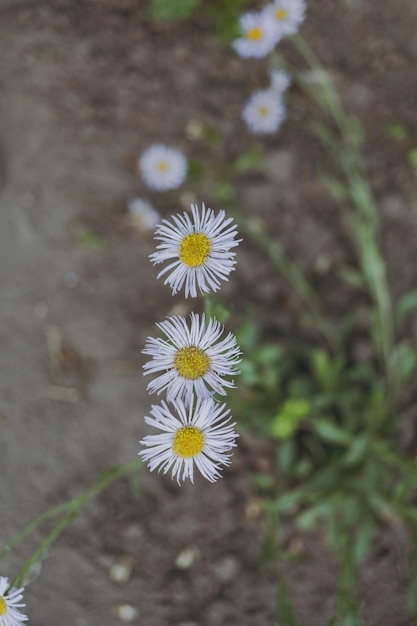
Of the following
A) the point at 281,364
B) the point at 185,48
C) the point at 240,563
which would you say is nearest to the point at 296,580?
the point at 240,563

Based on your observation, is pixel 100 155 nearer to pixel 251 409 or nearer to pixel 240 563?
pixel 251 409

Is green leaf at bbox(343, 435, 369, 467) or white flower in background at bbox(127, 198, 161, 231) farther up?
white flower in background at bbox(127, 198, 161, 231)

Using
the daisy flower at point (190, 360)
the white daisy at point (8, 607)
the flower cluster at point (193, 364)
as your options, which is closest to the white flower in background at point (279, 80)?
the flower cluster at point (193, 364)

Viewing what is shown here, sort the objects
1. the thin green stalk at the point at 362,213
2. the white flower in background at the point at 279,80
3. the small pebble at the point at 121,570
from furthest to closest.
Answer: the white flower in background at the point at 279,80 → the thin green stalk at the point at 362,213 → the small pebble at the point at 121,570

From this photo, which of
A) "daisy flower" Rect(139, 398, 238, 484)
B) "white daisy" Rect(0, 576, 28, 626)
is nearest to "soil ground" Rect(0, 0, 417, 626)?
"white daisy" Rect(0, 576, 28, 626)

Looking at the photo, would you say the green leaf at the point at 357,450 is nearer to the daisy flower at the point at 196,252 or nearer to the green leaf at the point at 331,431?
the green leaf at the point at 331,431

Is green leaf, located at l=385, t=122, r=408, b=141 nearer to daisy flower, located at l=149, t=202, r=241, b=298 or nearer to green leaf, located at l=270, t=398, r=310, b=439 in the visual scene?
green leaf, located at l=270, t=398, r=310, b=439
